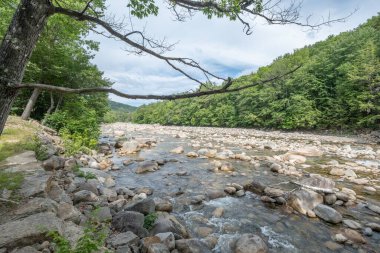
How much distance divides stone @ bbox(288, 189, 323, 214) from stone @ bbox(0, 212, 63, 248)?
5.03m

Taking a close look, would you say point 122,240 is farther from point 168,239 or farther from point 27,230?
point 27,230

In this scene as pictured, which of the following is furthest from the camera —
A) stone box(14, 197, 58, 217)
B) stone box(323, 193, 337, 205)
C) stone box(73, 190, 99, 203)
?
stone box(323, 193, 337, 205)

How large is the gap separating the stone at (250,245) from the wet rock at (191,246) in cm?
52

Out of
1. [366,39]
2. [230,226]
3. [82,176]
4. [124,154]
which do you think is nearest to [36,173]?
[82,176]

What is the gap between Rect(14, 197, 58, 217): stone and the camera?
324cm

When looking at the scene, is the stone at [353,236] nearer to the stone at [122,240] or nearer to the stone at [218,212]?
the stone at [218,212]

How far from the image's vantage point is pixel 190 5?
293cm

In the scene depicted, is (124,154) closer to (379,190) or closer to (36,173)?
(36,173)

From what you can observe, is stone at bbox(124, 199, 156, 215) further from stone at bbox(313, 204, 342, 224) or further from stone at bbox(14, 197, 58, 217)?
stone at bbox(313, 204, 342, 224)

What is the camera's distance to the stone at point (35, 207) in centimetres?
324

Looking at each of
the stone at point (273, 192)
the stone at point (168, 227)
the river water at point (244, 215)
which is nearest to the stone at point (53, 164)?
the river water at point (244, 215)

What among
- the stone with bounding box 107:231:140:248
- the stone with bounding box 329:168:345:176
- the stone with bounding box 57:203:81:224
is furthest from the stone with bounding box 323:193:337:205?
the stone with bounding box 57:203:81:224

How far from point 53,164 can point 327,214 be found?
7.11m

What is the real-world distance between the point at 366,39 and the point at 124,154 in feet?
119
